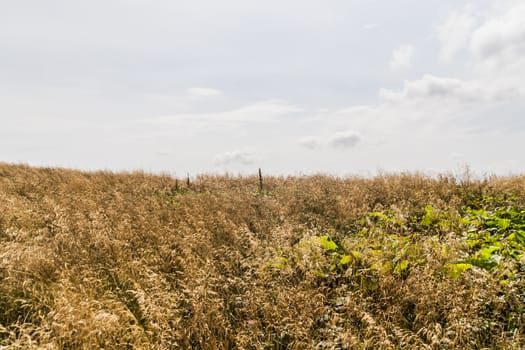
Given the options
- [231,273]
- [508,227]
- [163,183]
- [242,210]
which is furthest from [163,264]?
[163,183]

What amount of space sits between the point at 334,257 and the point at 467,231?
2.66 m

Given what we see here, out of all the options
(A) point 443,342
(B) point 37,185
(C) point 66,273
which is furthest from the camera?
(B) point 37,185

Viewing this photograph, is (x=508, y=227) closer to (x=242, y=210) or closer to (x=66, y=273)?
(x=242, y=210)

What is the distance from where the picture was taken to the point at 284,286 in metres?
4.15

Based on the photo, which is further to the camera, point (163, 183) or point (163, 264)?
point (163, 183)

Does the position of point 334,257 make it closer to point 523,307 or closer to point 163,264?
point 523,307

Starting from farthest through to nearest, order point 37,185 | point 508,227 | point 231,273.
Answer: point 37,185, point 508,227, point 231,273

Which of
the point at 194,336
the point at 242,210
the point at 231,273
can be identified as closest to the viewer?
the point at 194,336

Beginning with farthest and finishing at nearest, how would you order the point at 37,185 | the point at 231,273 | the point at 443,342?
the point at 37,185
the point at 231,273
the point at 443,342

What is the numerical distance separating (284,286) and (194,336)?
1191mm

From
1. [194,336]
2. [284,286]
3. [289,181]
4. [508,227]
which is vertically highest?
[289,181]

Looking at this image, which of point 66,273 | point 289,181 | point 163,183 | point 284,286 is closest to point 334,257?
point 284,286

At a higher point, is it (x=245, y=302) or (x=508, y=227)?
(x=508, y=227)

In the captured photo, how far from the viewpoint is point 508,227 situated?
5.66m
